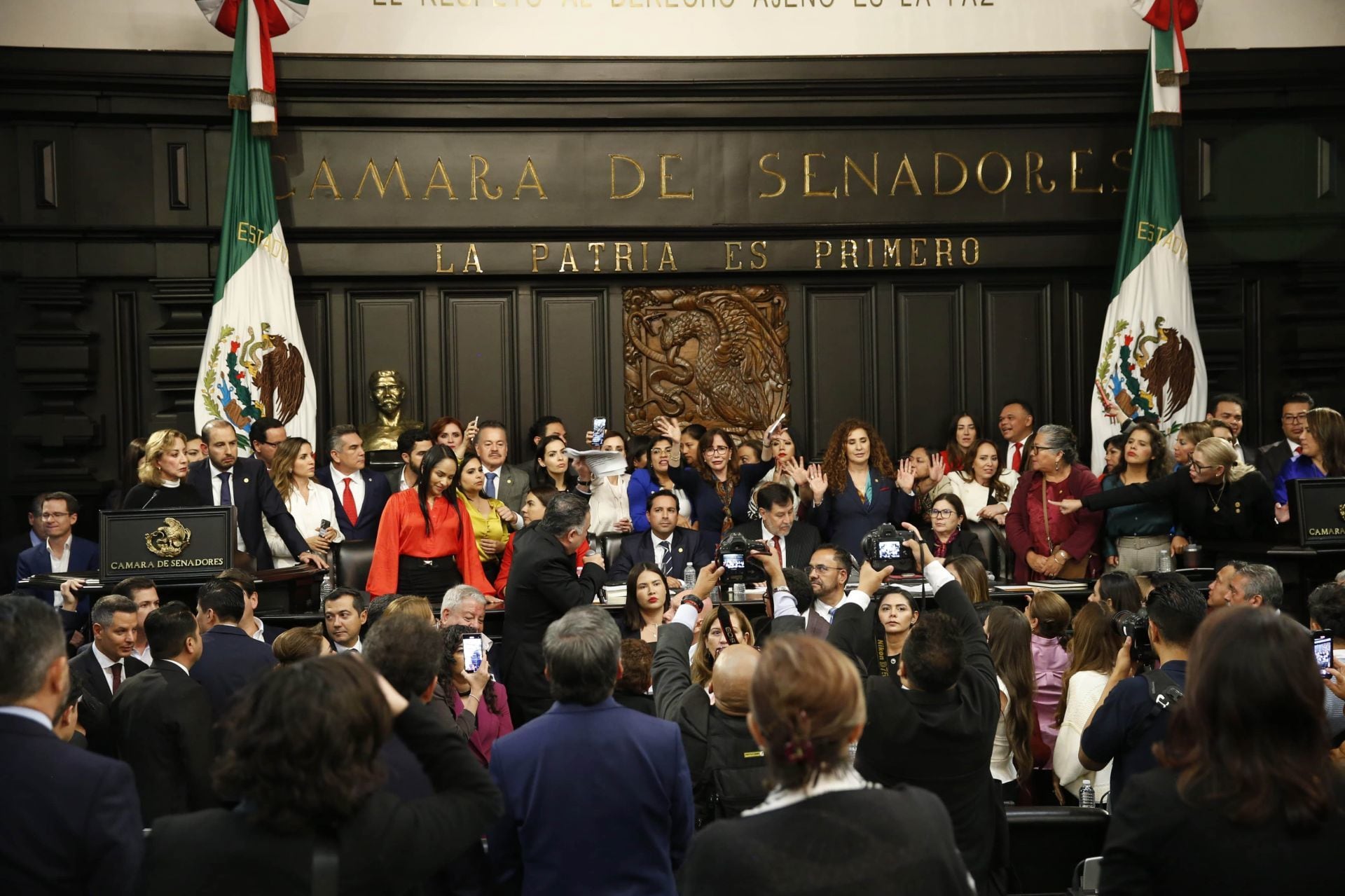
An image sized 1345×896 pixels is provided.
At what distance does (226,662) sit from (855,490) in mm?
4636

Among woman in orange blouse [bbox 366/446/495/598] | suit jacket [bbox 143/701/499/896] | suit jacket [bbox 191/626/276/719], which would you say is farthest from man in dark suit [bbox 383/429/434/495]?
suit jacket [bbox 143/701/499/896]

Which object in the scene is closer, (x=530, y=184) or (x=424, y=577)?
(x=424, y=577)

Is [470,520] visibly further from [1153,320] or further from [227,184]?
[1153,320]

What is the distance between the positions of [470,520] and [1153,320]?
227 inches

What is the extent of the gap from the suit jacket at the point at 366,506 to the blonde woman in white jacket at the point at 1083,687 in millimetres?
4956

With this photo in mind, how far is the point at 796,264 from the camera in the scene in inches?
431

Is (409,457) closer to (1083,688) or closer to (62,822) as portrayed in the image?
(1083,688)

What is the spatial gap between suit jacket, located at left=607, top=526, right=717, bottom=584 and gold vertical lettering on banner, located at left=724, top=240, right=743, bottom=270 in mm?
3332

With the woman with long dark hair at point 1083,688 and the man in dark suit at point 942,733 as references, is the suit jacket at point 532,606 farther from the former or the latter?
the man in dark suit at point 942,733

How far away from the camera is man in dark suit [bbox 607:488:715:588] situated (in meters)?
8.05

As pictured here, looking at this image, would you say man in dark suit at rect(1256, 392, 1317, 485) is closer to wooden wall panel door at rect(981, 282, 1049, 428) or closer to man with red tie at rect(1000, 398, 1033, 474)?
man with red tie at rect(1000, 398, 1033, 474)

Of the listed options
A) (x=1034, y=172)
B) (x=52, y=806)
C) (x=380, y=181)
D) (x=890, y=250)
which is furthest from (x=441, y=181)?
(x=52, y=806)

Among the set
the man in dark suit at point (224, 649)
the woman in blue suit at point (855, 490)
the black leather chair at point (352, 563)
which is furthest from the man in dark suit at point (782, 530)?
the man in dark suit at point (224, 649)

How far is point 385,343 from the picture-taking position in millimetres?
10773
